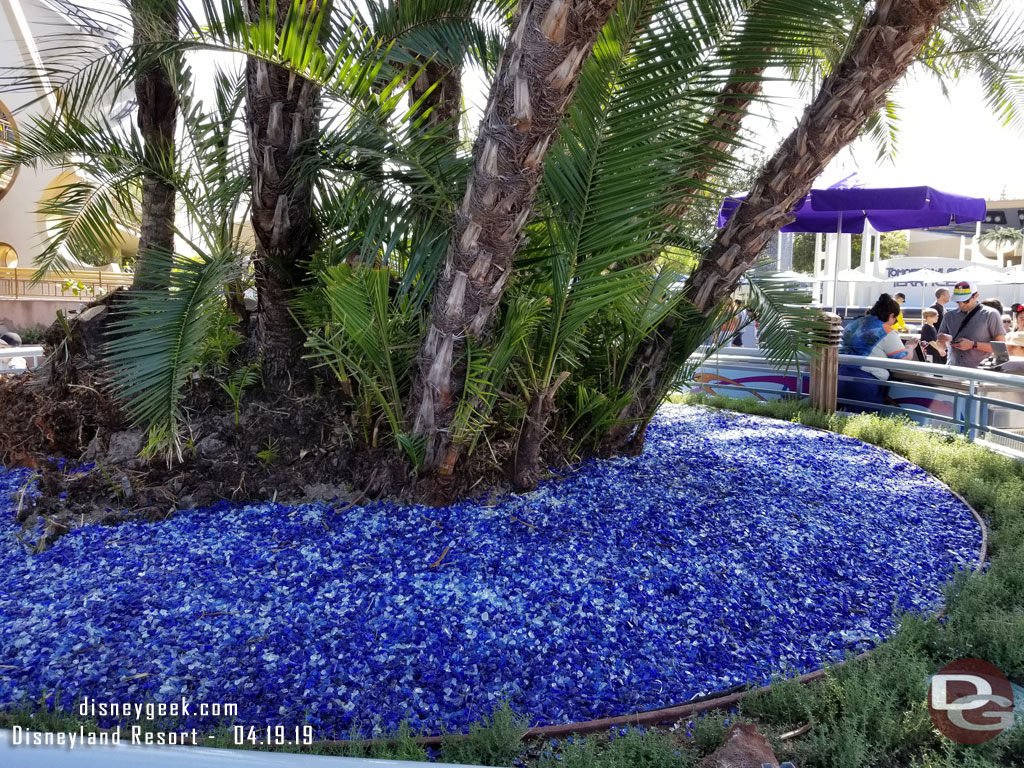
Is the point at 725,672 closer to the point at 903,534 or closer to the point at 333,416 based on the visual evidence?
the point at 903,534

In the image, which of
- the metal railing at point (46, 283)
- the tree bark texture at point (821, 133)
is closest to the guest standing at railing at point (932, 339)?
the tree bark texture at point (821, 133)

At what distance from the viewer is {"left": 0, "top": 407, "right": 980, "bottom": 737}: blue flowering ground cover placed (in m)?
2.10

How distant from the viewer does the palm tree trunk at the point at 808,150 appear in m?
3.41

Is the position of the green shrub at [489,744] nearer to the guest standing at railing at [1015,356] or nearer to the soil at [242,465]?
the soil at [242,465]

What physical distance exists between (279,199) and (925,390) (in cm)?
533

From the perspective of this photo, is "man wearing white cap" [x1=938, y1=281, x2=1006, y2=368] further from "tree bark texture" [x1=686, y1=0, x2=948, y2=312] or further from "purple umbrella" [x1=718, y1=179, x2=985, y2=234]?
"tree bark texture" [x1=686, y1=0, x2=948, y2=312]

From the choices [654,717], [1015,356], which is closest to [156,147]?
[654,717]

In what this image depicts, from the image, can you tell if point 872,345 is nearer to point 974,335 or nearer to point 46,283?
point 974,335

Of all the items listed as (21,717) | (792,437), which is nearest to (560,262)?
(21,717)

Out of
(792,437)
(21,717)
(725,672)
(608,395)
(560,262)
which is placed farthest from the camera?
(792,437)

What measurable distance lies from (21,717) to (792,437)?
16.3 feet

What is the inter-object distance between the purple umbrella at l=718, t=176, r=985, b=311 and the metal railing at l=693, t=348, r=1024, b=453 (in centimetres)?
157

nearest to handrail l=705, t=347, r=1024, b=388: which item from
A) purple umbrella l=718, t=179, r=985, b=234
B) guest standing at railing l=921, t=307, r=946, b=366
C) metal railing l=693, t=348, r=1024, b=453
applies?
metal railing l=693, t=348, r=1024, b=453

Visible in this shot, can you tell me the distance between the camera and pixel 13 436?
418cm
